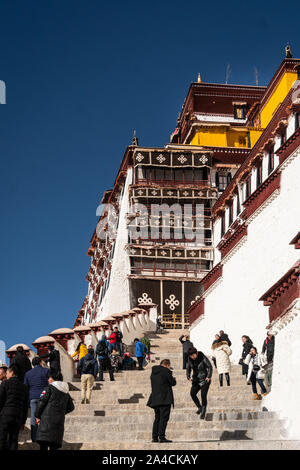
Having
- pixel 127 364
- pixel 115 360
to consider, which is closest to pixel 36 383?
pixel 115 360

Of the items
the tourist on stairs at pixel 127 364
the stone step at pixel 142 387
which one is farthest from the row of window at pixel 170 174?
the stone step at pixel 142 387

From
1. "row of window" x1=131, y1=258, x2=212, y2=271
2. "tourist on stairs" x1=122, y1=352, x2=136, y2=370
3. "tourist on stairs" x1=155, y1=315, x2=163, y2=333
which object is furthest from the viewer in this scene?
"row of window" x1=131, y1=258, x2=212, y2=271

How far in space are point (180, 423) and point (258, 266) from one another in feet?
43.9

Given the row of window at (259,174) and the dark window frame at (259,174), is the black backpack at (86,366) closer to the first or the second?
the row of window at (259,174)

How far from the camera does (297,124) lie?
95.2 ft

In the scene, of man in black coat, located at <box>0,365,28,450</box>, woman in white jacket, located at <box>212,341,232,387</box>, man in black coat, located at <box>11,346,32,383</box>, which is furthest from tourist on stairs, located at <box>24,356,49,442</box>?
woman in white jacket, located at <box>212,341,232,387</box>

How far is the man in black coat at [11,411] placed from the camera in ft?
36.2

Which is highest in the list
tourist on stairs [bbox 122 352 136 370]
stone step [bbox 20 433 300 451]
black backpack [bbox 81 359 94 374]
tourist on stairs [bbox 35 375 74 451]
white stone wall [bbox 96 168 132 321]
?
white stone wall [bbox 96 168 132 321]

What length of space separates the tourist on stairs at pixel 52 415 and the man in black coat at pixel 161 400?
205cm

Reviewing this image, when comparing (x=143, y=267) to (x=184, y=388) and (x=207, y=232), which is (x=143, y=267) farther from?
(x=184, y=388)

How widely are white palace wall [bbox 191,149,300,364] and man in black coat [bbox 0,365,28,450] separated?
1396 cm

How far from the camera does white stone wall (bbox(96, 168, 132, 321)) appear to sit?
4709cm

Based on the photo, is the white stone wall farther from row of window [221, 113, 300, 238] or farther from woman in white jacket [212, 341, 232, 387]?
woman in white jacket [212, 341, 232, 387]
